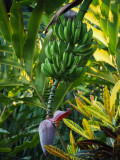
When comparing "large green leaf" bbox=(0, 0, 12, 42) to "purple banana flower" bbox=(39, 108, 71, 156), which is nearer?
"purple banana flower" bbox=(39, 108, 71, 156)

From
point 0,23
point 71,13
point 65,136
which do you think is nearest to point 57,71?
point 71,13

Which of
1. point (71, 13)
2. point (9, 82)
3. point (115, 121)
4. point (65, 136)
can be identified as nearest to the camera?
point (115, 121)

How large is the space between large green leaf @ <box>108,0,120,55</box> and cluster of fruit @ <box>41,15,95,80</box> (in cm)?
16

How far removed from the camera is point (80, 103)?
2.20 ft

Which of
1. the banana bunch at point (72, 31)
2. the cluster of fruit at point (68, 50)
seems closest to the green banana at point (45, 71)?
the cluster of fruit at point (68, 50)

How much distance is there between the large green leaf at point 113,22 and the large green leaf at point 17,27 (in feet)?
1.20

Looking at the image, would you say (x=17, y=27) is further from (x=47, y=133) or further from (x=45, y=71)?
(x=47, y=133)

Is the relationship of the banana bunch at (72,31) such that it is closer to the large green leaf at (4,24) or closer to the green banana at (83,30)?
the green banana at (83,30)

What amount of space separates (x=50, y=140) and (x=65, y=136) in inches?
39.1

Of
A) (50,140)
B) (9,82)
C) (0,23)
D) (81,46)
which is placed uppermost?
(0,23)

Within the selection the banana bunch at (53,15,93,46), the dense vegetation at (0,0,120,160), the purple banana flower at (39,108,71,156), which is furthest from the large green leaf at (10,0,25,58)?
the purple banana flower at (39,108,71,156)

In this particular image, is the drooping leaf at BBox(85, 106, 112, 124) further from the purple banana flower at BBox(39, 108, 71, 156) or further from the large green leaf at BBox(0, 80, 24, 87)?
the large green leaf at BBox(0, 80, 24, 87)

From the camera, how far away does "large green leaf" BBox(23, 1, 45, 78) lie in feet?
2.87

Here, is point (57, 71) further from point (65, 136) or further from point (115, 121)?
point (65, 136)
